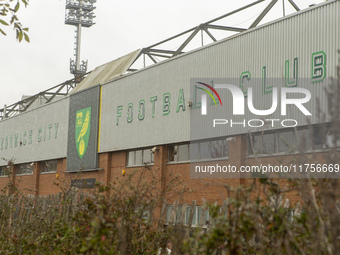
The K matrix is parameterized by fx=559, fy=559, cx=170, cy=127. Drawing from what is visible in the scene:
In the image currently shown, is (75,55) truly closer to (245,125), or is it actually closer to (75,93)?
(75,93)

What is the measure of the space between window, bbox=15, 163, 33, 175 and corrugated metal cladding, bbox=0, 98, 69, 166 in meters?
0.41

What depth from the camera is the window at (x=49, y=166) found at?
33.8 m

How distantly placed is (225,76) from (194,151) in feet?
10.8

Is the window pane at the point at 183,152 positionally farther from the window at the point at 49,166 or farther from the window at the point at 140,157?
the window at the point at 49,166

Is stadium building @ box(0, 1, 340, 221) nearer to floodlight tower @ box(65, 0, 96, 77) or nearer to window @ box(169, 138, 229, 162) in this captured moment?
window @ box(169, 138, 229, 162)

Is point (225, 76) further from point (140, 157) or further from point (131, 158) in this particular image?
point (131, 158)

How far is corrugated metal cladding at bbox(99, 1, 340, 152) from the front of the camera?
1594 cm

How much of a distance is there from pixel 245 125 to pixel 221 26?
6.82 m

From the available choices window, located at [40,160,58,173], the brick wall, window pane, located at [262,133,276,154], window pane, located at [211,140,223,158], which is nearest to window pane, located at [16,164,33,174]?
window, located at [40,160,58,173]

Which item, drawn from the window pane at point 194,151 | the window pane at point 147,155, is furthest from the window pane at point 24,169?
the window pane at point 194,151

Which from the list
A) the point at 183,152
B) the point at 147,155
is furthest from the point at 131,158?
the point at 183,152

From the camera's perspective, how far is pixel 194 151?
21125 millimetres

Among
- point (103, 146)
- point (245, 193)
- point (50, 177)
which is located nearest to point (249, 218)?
point (245, 193)

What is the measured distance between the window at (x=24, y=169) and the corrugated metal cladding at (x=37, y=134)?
41 centimetres
